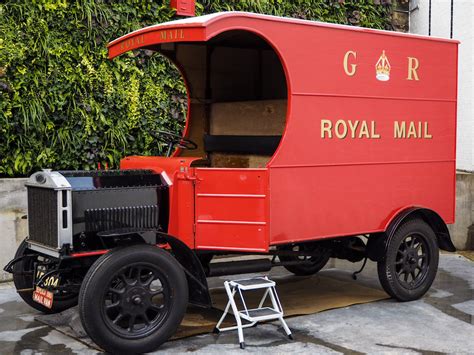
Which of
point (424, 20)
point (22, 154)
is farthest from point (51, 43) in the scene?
point (424, 20)

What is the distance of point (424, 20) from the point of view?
10.6 metres

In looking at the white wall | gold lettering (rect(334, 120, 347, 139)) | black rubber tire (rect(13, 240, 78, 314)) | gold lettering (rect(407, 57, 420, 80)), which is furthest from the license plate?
the white wall

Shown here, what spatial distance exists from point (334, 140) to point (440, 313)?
193 centimetres

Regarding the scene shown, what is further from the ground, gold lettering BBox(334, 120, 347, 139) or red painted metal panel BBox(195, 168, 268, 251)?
gold lettering BBox(334, 120, 347, 139)

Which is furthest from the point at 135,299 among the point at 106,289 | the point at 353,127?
the point at 353,127

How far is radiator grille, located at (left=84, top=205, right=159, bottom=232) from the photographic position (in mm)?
5168

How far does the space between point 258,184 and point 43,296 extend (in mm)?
1949

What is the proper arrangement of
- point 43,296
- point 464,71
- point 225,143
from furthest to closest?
point 464,71, point 225,143, point 43,296

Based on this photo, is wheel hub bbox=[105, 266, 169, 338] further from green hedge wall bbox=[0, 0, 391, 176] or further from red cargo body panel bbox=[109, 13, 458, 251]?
green hedge wall bbox=[0, 0, 391, 176]

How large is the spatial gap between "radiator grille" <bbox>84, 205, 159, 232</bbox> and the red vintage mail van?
11 mm

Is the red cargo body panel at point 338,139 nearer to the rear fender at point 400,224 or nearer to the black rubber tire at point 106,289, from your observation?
the rear fender at point 400,224

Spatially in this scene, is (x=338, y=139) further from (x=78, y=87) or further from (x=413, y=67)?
(x=78, y=87)

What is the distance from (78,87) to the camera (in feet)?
26.2

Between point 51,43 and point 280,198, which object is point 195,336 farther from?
point 51,43
